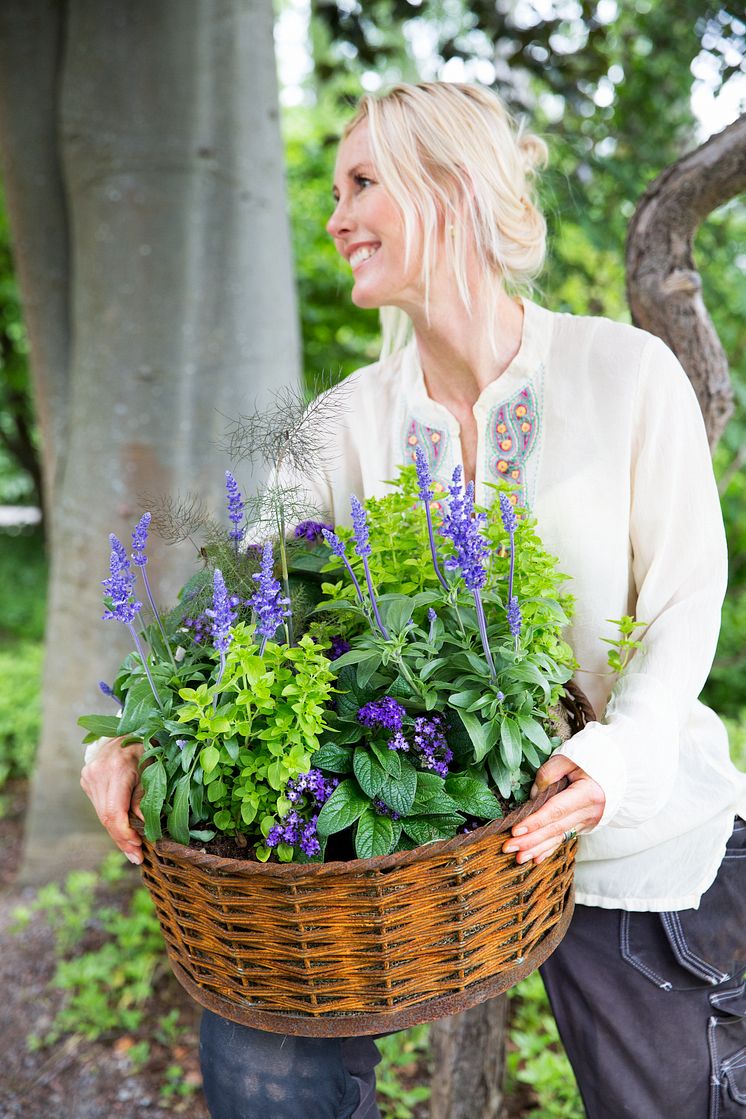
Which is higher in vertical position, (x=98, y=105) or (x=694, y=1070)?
(x=98, y=105)

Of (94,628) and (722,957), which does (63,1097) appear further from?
(722,957)

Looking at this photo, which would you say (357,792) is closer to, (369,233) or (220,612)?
(220,612)

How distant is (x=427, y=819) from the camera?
125cm

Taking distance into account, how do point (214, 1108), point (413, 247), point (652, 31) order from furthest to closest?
1. point (652, 31)
2. point (413, 247)
3. point (214, 1108)

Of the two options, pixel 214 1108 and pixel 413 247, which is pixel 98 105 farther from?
pixel 214 1108

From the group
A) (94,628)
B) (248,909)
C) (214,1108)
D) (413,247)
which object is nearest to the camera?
(248,909)

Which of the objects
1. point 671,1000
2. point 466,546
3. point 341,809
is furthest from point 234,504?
point 671,1000

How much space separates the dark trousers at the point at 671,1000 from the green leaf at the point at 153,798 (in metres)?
0.87

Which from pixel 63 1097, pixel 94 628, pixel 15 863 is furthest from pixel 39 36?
pixel 63 1097

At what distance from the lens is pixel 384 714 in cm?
125

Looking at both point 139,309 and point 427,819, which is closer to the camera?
point 427,819

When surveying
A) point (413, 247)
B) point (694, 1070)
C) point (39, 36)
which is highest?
point (39, 36)

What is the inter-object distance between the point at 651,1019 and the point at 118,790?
1.05 metres

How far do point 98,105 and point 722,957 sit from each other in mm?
3102
